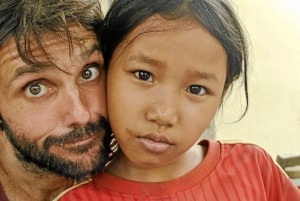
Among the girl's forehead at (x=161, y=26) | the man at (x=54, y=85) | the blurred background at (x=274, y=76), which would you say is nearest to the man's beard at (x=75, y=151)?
the man at (x=54, y=85)

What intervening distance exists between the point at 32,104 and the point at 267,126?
3.70 meters

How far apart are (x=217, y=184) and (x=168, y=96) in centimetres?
28

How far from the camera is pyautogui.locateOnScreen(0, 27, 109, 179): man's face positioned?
3.60 feet

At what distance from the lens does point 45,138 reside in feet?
3.67

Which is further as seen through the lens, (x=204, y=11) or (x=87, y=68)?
(x=87, y=68)

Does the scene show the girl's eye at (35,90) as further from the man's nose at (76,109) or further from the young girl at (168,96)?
the young girl at (168,96)

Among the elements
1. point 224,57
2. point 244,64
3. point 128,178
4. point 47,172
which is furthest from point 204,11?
point 47,172

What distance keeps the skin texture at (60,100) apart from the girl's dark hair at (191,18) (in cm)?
6

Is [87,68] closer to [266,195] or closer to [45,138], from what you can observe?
[45,138]

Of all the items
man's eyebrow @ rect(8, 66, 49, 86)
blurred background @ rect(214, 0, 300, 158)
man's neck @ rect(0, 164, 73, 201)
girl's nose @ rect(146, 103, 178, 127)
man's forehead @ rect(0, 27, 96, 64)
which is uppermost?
girl's nose @ rect(146, 103, 178, 127)

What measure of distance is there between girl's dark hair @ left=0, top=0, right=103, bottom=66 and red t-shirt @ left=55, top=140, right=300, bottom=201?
329 mm

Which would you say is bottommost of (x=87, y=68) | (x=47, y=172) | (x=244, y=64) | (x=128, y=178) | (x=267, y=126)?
(x=267, y=126)

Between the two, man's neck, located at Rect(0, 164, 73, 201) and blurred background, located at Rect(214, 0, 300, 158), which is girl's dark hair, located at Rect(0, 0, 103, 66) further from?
blurred background, located at Rect(214, 0, 300, 158)

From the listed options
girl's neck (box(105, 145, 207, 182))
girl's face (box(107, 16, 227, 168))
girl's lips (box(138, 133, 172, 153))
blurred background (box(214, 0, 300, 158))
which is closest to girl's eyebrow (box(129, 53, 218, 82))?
girl's face (box(107, 16, 227, 168))
